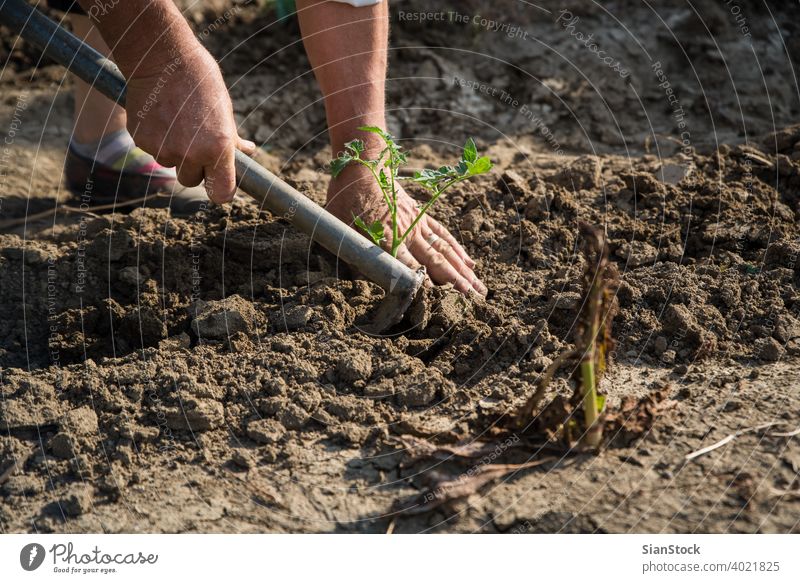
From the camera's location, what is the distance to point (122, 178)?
343cm

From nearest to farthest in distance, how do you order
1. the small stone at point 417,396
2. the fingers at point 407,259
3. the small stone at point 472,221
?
the small stone at point 417,396
the fingers at point 407,259
the small stone at point 472,221

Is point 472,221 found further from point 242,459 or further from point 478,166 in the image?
point 242,459

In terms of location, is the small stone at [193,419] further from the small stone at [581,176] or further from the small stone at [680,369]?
the small stone at [581,176]

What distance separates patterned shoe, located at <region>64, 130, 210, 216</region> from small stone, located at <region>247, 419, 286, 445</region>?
1.32m

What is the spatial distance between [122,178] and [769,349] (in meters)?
2.55

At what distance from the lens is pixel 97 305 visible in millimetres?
2814

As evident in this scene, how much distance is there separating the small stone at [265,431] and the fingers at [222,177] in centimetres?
72

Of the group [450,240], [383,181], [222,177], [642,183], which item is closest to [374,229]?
[383,181]

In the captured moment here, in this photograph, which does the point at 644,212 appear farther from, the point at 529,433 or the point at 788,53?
the point at 788,53

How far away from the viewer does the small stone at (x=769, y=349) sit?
2.49m

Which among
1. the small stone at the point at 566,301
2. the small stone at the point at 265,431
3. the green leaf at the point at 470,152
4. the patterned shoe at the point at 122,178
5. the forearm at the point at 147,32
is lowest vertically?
the small stone at the point at 265,431

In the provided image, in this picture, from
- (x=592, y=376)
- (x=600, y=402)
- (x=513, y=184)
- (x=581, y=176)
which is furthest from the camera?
(x=581, y=176)

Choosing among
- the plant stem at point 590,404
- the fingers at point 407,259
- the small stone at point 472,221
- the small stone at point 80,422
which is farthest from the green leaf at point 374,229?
the small stone at point 80,422

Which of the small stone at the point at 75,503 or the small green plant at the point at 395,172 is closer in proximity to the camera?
the small stone at the point at 75,503
